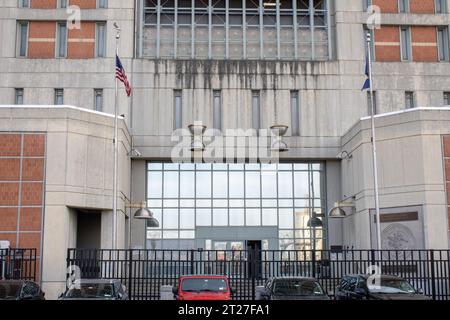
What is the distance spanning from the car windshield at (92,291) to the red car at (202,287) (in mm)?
1998

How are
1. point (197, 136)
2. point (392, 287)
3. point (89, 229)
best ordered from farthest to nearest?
point (197, 136), point (89, 229), point (392, 287)

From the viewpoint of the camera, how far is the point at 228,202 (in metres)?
36.0

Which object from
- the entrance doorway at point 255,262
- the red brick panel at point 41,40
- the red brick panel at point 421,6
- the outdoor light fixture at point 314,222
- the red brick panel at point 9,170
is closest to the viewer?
the entrance doorway at point 255,262

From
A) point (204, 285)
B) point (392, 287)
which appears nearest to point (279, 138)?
point (392, 287)

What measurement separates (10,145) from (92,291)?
539 inches

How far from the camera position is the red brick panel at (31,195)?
27.0 metres

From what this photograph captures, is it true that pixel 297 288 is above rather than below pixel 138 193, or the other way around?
below

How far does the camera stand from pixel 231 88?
3662 cm

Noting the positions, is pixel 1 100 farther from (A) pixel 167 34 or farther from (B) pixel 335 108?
(B) pixel 335 108

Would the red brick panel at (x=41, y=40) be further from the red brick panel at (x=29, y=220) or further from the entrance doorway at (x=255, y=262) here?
the entrance doorway at (x=255, y=262)

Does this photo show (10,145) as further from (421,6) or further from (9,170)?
(421,6)

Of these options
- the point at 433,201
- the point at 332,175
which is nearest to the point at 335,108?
the point at 332,175

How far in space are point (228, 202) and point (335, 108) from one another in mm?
9168

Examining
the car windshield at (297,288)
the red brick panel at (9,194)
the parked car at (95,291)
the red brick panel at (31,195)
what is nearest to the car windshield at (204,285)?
the car windshield at (297,288)
